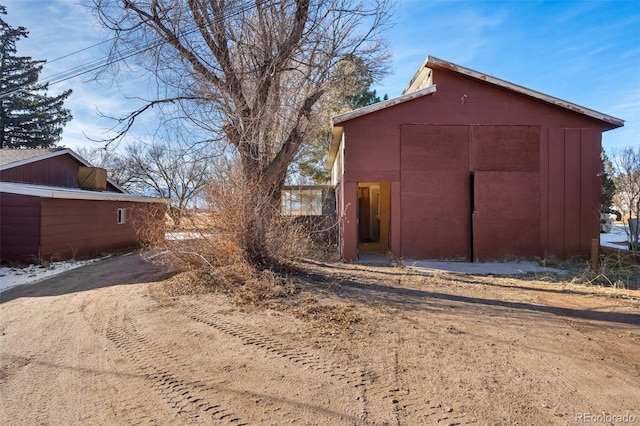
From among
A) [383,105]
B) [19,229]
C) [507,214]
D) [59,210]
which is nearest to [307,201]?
[383,105]

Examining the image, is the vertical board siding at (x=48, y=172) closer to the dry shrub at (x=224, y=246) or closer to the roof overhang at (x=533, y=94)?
the dry shrub at (x=224, y=246)

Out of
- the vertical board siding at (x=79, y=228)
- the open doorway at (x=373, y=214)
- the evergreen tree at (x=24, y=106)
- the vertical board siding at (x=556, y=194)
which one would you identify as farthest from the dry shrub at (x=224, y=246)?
the evergreen tree at (x=24, y=106)

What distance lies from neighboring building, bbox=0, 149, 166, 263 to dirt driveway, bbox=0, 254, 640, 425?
354cm

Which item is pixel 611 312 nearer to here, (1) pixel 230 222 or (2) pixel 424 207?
(2) pixel 424 207

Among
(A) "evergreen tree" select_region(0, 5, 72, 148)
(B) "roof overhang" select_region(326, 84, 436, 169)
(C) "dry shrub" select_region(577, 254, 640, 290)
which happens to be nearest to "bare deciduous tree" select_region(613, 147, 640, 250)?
(C) "dry shrub" select_region(577, 254, 640, 290)

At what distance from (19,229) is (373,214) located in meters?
11.5

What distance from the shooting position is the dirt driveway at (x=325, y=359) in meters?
2.58

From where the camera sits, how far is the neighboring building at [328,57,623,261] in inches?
373

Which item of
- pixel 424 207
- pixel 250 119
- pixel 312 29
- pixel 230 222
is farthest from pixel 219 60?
pixel 424 207

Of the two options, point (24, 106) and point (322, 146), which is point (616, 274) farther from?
point (24, 106)

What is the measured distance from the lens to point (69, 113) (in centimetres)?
2408

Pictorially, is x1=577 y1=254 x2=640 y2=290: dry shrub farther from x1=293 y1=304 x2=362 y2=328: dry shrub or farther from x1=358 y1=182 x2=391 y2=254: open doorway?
x1=358 y1=182 x2=391 y2=254: open doorway

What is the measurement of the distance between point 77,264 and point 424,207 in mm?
9617

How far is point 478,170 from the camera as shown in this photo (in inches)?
375
